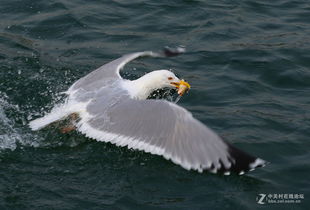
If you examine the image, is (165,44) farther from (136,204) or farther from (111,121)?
(136,204)

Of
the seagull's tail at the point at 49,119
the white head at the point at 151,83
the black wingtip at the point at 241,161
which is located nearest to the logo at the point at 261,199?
the black wingtip at the point at 241,161

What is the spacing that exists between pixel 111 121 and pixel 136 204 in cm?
103

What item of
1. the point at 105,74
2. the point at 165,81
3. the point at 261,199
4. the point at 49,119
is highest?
the point at 165,81

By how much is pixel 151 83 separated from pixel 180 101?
3.03 feet

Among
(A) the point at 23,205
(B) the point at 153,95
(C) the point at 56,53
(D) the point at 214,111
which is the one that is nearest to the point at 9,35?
(C) the point at 56,53

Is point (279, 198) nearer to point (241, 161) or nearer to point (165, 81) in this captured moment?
point (241, 161)

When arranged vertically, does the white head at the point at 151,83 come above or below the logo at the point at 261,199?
above

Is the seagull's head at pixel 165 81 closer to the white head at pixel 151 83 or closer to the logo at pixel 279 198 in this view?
the white head at pixel 151 83

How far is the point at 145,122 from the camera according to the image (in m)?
5.70

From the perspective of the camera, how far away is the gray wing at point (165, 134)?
203 inches

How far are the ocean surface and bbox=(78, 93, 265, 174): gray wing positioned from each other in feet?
1.33

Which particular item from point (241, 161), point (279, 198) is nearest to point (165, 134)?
point (241, 161)

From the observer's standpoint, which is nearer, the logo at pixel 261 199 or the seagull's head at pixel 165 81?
the logo at pixel 261 199

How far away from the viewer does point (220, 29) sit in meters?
9.54
